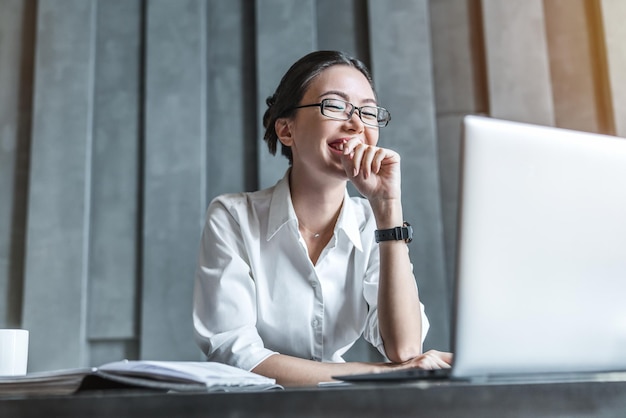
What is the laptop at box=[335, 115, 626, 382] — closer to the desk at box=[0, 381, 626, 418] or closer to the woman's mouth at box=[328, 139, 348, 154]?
the desk at box=[0, 381, 626, 418]

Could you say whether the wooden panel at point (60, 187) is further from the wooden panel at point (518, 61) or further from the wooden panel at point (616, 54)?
the wooden panel at point (616, 54)

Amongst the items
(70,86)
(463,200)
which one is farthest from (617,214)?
(70,86)

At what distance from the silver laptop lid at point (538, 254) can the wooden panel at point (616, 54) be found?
166cm

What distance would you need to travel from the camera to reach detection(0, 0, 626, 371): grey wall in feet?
6.70

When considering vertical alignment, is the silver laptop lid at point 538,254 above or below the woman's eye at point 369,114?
below

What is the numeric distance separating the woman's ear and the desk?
3.99 feet

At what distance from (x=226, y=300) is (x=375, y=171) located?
45 centimetres

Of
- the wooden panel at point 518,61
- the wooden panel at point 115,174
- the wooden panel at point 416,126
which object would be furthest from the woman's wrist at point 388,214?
the wooden panel at point 115,174

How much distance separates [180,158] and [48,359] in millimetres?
→ 811

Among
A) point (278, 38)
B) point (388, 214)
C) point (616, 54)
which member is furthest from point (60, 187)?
point (616, 54)

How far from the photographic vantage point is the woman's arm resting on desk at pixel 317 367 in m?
1.12

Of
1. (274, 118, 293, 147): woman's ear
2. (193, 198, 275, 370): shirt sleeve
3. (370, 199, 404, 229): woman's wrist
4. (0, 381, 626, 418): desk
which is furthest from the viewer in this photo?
(274, 118, 293, 147): woman's ear

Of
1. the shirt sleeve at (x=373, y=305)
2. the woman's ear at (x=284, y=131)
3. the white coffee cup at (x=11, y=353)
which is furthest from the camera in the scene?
the woman's ear at (x=284, y=131)

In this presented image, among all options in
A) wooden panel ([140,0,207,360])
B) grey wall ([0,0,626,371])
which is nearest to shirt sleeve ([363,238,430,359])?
grey wall ([0,0,626,371])
